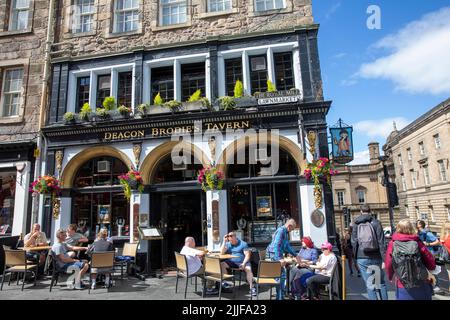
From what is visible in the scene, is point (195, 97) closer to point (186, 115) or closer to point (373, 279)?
point (186, 115)

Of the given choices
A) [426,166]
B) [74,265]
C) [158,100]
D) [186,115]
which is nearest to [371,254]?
[74,265]

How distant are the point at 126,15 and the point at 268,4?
19.5 feet

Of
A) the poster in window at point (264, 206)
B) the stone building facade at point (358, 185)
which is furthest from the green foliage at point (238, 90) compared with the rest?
the stone building facade at point (358, 185)

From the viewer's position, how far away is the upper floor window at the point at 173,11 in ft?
41.2

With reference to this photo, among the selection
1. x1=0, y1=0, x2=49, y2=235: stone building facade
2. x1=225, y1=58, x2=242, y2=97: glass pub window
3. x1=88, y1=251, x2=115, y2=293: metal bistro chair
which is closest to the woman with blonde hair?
x1=88, y1=251, x2=115, y2=293: metal bistro chair

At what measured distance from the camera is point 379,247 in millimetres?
6211

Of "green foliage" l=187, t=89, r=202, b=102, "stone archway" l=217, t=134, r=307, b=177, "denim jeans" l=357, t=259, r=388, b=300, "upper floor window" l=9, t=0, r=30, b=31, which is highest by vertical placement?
"upper floor window" l=9, t=0, r=30, b=31

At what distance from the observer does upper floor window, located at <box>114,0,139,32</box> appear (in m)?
12.9

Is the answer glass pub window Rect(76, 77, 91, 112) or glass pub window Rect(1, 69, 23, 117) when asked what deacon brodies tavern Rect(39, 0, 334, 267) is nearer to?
glass pub window Rect(76, 77, 91, 112)

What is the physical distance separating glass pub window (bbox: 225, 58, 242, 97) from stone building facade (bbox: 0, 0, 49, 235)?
26.3 ft

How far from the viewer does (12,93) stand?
1339 cm

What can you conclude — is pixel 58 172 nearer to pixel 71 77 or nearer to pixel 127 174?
pixel 127 174
